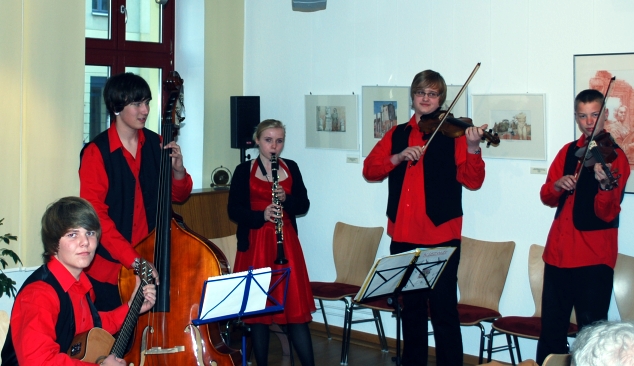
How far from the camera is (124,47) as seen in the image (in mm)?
5973

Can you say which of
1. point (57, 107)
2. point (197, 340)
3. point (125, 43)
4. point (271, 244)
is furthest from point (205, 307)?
point (125, 43)

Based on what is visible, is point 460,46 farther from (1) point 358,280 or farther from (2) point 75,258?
(2) point 75,258

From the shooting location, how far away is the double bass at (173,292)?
10.8 ft

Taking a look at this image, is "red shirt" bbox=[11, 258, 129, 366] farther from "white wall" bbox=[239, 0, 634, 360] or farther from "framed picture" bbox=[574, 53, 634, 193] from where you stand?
"framed picture" bbox=[574, 53, 634, 193]

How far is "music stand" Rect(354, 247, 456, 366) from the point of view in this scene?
3924mm

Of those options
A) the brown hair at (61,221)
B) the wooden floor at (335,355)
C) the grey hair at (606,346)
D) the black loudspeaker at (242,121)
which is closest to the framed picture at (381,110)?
the black loudspeaker at (242,121)

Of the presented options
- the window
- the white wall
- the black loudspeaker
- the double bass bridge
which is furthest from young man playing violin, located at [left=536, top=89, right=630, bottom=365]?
the window

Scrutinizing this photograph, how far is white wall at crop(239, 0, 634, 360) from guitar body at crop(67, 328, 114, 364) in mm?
3048

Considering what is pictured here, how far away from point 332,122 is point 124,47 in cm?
171

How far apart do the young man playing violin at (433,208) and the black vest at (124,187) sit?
138cm

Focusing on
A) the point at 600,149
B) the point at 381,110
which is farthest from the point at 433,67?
the point at 600,149

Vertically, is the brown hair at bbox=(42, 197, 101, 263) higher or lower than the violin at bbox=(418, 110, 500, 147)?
lower

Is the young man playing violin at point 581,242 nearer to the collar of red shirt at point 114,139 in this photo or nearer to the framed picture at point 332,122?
the framed picture at point 332,122

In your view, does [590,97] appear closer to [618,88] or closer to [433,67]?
[618,88]
